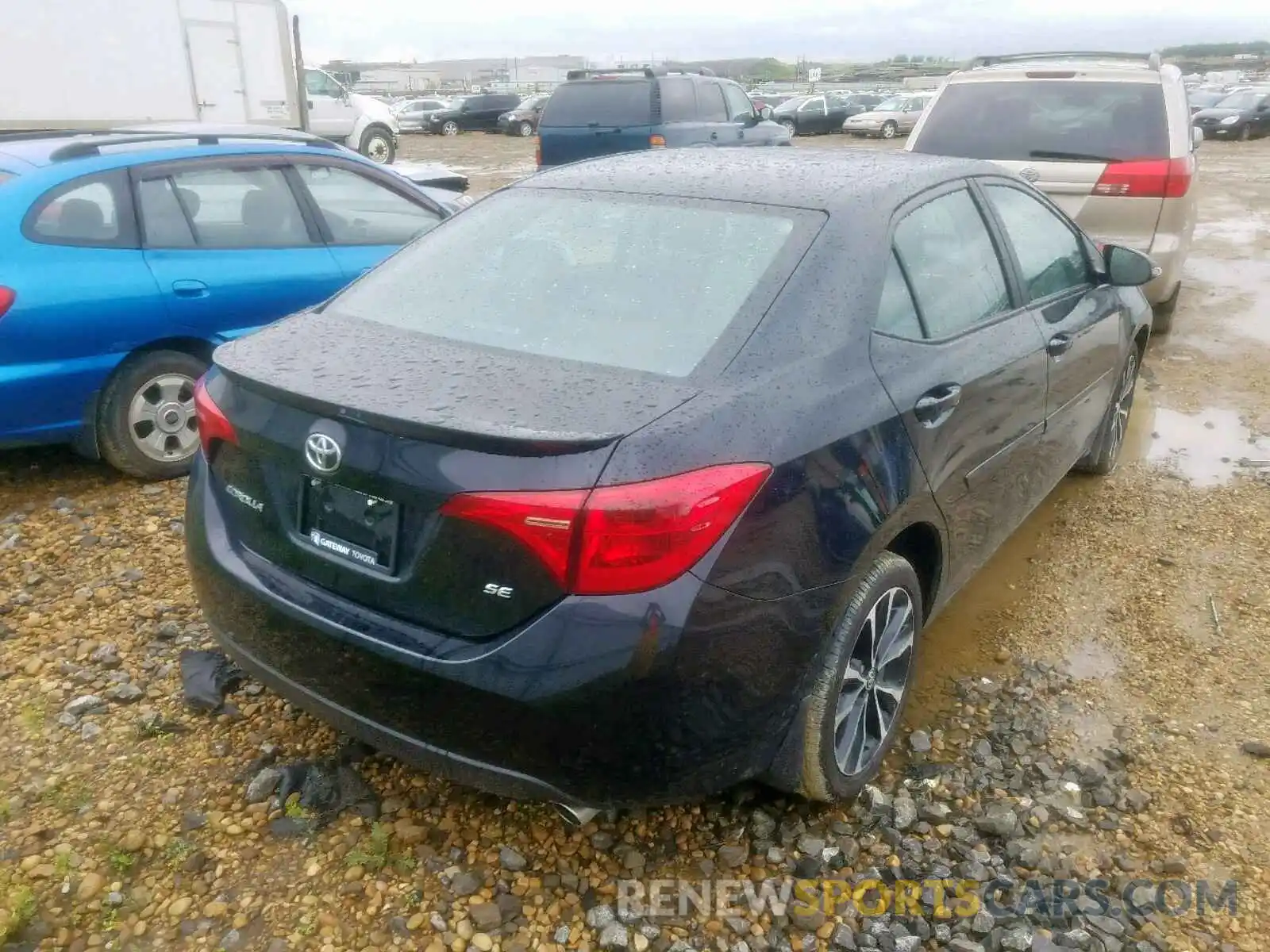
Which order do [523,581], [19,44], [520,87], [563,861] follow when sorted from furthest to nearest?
[520,87]
[19,44]
[563,861]
[523,581]

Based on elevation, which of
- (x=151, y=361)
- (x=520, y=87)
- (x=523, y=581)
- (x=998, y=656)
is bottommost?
(x=520, y=87)

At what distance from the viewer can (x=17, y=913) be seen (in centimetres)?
235

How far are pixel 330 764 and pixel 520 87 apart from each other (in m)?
61.5

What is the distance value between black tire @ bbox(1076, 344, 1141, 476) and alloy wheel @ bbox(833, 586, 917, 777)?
2266mm

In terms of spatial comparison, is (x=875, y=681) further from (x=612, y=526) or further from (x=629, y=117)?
(x=629, y=117)

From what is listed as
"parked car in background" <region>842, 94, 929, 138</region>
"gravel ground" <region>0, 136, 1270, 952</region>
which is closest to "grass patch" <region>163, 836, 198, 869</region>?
"gravel ground" <region>0, 136, 1270, 952</region>

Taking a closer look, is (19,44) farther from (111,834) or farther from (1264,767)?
(1264,767)

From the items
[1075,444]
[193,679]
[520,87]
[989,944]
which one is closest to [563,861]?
[989,944]

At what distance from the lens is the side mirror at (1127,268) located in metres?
4.08

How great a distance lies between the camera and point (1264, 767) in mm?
3023

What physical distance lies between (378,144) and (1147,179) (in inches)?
690

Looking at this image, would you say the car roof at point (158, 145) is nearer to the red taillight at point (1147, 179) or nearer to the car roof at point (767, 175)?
the car roof at point (767, 175)

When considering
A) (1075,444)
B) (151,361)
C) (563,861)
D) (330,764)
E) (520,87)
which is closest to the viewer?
(563,861)

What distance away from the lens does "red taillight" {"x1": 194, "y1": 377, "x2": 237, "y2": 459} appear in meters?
2.49
